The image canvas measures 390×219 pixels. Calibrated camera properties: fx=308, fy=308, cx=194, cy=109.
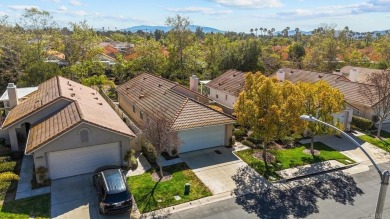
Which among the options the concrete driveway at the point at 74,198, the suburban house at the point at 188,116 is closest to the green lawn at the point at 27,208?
the concrete driveway at the point at 74,198

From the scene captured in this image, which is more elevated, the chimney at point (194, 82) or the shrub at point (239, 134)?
the chimney at point (194, 82)

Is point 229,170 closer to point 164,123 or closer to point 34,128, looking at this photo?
point 164,123

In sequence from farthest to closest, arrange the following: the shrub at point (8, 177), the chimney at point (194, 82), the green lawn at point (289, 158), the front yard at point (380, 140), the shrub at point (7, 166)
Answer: the chimney at point (194, 82) < the front yard at point (380, 140) < the green lawn at point (289, 158) < the shrub at point (7, 166) < the shrub at point (8, 177)

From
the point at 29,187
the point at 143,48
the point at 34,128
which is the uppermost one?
the point at 143,48

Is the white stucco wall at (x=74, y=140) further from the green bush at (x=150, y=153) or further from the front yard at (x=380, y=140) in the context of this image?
the front yard at (x=380, y=140)

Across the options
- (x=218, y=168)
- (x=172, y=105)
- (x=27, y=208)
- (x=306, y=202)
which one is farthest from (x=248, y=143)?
(x=27, y=208)

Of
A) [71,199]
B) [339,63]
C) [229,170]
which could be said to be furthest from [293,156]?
[339,63]

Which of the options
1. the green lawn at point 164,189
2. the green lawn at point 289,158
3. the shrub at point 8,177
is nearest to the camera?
the green lawn at point 164,189

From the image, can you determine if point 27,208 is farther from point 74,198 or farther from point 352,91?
point 352,91
